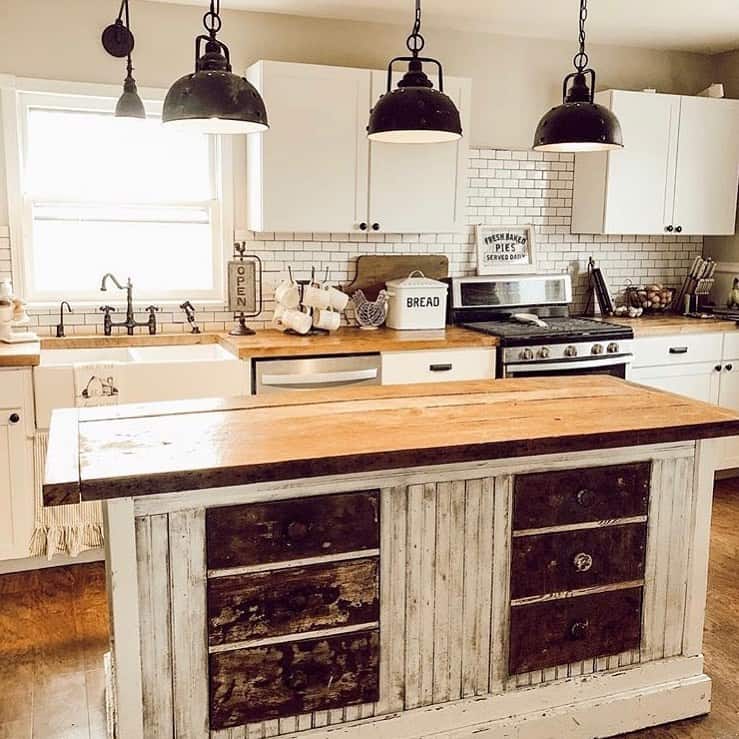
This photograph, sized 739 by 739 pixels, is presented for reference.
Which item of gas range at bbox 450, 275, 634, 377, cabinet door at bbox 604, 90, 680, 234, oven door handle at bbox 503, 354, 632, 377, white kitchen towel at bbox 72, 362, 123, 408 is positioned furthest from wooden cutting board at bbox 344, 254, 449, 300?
white kitchen towel at bbox 72, 362, 123, 408

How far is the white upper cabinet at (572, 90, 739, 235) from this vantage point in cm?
508

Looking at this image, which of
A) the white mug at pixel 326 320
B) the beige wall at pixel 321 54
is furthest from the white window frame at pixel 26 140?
the white mug at pixel 326 320

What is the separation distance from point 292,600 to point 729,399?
3853 mm

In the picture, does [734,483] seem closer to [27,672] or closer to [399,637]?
[399,637]

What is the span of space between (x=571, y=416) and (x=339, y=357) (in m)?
1.74

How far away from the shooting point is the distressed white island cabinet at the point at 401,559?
7.05 ft

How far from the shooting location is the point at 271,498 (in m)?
2.22

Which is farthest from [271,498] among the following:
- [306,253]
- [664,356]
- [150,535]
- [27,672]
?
[664,356]

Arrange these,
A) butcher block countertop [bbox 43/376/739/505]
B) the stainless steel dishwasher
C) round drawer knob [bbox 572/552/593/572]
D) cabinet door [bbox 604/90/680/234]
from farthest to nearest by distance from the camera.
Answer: cabinet door [bbox 604/90/680/234]
the stainless steel dishwasher
round drawer knob [bbox 572/552/593/572]
butcher block countertop [bbox 43/376/739/505]

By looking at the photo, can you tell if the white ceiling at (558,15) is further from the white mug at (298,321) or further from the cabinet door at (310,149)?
the white mug at (298,321)

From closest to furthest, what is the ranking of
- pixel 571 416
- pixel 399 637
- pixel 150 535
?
pixel 150 535, pixel 399 637, pixel 571 416

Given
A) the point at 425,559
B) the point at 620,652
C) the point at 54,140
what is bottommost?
the point at 620,652

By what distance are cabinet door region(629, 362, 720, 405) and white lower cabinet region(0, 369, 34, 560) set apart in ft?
10.6

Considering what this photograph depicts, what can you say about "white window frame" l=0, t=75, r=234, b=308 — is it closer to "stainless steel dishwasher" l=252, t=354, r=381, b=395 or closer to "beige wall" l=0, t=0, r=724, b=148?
→ "beige wall" l=0, t=0, r=724, b=148
